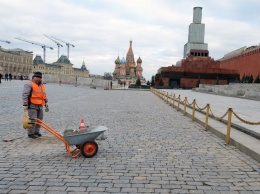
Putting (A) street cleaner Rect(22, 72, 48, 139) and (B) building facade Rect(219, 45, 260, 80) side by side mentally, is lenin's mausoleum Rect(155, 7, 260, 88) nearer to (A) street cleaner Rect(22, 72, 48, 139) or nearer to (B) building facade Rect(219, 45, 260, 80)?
(B) building facade Rect(219, 45, 260, 80)

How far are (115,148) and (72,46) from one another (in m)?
160

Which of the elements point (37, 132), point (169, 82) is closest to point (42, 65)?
point (169, 82)

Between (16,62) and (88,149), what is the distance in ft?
345

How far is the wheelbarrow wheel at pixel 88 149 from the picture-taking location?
17.6 ft

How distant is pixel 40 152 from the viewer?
5.68 m

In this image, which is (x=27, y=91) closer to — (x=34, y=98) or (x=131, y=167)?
(x=34, y=98)

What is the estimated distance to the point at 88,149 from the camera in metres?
5.42

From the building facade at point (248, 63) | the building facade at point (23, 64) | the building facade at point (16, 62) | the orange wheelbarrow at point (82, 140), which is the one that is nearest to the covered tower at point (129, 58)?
the building facade at point (23, 64)

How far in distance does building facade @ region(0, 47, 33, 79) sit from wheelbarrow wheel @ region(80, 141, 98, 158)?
9184 centimetres

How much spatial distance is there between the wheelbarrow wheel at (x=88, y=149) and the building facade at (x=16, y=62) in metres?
91.8

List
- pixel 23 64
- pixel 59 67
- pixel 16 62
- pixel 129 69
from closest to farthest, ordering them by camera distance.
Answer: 1. pixel 16 62
2. pixel 23 64
3. pixel 129 69
4. pixel 59 67

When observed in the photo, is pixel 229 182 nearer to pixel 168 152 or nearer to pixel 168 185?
pixel 168 185

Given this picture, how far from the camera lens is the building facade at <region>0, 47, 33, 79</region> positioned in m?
92.7

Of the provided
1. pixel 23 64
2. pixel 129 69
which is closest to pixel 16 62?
pixel 23 64
